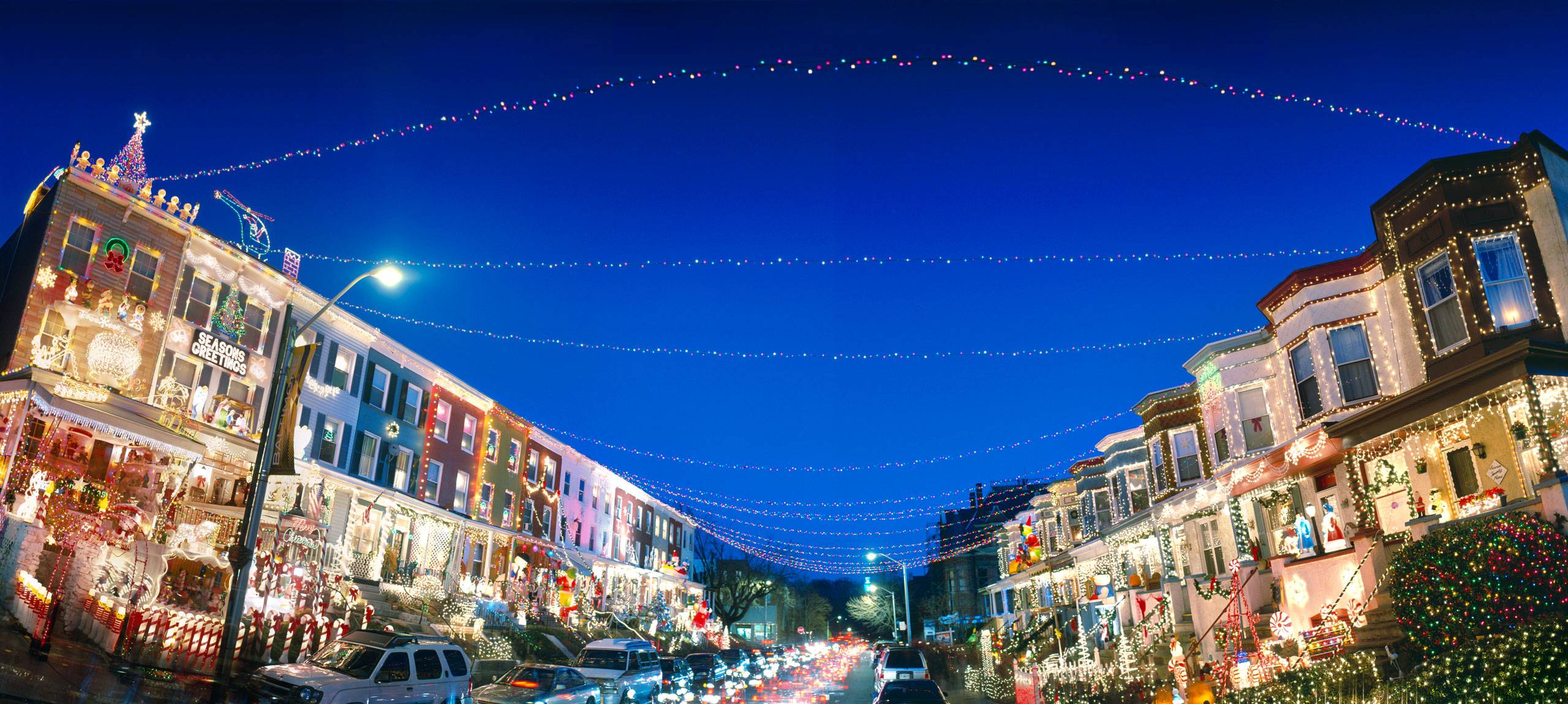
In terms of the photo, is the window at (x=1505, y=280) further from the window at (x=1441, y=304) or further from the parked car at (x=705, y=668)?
the parked car at (x=705, y=668)

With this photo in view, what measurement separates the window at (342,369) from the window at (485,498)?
9.13 m

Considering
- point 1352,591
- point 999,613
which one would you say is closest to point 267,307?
point 1352,591

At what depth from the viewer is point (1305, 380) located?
20.9 meters

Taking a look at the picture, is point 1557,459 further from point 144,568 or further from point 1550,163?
point 144,568

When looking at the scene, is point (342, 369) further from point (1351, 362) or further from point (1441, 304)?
point (1441, 304)

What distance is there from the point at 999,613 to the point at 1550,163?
4597 cm

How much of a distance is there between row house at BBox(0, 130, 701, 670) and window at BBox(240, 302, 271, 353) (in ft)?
0.20

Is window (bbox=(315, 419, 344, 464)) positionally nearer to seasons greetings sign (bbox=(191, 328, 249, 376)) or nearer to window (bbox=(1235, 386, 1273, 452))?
seasons greetings sign (bbox=(191, 328, 249, 376))

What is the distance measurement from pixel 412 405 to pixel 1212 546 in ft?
97.2

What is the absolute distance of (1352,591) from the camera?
53.1 feet

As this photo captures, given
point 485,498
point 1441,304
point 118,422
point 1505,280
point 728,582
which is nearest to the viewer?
point 1505,280

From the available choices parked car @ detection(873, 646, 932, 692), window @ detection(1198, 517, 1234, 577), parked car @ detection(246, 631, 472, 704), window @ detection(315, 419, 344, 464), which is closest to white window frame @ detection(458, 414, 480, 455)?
window @ detection(315, 419, 344, 464)

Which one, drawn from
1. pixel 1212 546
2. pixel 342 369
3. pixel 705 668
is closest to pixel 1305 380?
pixel 1212 546

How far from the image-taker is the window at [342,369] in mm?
28438
